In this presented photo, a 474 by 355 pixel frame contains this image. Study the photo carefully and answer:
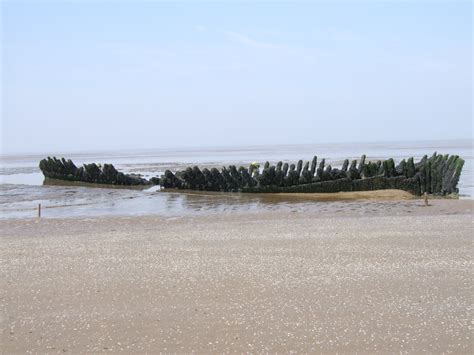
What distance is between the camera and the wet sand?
199 inches

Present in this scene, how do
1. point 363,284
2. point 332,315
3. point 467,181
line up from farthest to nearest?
1. point 467,181
2. point 363,284
3. point 332,315

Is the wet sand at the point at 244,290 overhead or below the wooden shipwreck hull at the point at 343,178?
below

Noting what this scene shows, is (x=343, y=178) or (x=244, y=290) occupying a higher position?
(x=343, y=178)

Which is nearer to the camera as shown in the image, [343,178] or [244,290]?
[244,290]

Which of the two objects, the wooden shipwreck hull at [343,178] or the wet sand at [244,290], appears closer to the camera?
the wet sand at [244,290]

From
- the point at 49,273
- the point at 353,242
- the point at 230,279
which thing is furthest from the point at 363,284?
the point at 49,273

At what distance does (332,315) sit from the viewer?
5.60 m

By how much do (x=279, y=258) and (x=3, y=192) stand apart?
2197 centimetres

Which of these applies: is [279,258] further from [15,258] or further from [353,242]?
[15,258]

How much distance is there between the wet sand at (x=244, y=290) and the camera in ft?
16.6

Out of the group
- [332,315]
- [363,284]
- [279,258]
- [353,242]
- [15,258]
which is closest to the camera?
[332,315]

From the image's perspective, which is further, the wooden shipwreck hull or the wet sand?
the wooden shipwreck hull

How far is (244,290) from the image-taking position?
661cm

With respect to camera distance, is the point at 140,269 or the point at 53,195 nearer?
the point at 140,269
